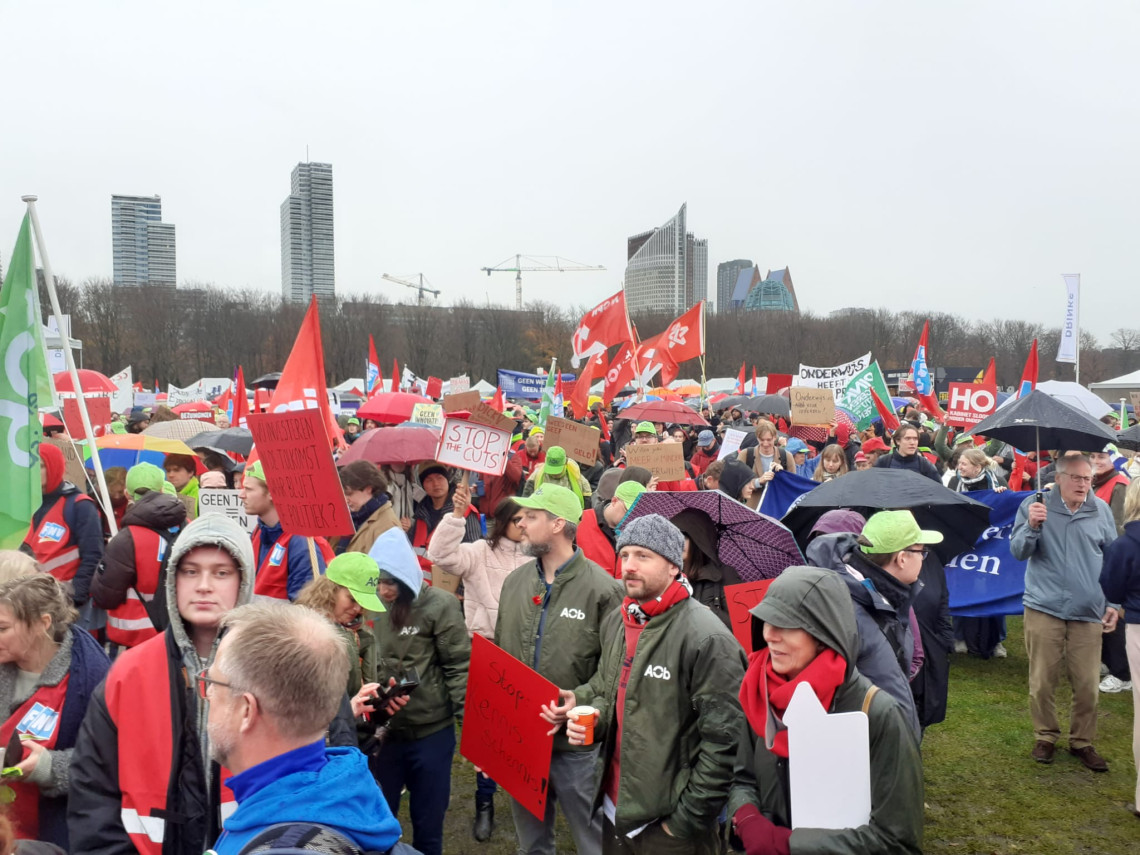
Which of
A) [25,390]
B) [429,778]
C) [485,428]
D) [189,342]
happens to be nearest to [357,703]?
[429,778]

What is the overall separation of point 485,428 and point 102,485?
2.75 m

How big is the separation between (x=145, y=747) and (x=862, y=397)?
50.7 feet

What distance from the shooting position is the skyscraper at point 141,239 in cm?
9969

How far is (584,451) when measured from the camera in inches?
365

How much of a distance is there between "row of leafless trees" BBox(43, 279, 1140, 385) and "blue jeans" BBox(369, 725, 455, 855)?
49824 mm

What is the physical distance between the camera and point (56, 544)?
521 centimetres

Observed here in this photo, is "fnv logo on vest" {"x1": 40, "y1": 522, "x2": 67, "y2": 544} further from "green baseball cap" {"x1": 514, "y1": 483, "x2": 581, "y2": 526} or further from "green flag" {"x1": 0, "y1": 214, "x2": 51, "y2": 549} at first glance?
"green baseball cap" {"x1": 514, "y1": 483, "x2": 581, "y2": 526}

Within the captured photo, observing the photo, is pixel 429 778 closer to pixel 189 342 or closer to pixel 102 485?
pixel 102 485

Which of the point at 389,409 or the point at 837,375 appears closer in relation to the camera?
the point at 389,409

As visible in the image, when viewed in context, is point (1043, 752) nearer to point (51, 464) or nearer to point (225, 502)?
point (225, 502)

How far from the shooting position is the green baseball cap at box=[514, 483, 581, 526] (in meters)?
4.11

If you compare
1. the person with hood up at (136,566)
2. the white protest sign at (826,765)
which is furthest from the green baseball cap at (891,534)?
the person with hood up at (136,566)

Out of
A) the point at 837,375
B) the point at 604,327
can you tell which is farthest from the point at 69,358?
the point at 837,375

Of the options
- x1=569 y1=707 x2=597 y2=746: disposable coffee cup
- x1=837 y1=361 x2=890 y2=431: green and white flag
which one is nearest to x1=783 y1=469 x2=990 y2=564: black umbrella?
x1=569 y1=707 x2=597 y2=746: disposable coffee cup
